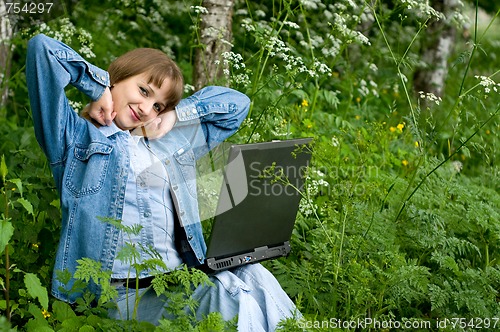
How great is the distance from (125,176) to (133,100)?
27 centimetres

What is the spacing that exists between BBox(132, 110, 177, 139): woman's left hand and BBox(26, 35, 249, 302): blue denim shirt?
0.03 metres

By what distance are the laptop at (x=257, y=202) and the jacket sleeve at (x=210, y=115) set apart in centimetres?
44

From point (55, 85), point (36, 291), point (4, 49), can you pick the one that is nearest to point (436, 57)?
point (4, 49)

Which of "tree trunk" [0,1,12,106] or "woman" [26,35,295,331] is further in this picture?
"tree trunk" [0,1,12,106]

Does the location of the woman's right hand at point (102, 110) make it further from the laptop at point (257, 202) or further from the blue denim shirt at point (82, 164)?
the laptop at point (257, 202)

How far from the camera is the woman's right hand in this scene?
2.82 metres

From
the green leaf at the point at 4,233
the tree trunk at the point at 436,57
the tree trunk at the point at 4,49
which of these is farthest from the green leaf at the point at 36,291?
the tree trunk at the point at 436,57

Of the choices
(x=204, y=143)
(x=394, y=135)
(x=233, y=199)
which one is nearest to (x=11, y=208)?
(x=204, y=143)

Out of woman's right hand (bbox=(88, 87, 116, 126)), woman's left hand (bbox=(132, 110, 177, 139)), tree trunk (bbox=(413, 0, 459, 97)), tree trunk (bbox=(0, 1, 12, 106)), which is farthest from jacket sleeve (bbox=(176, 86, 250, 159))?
tree trunk (bbox=(413, 0, 459, 97))

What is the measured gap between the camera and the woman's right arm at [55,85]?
2629 mm

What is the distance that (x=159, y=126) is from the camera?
3.05 metres

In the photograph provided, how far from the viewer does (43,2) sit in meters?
5.92

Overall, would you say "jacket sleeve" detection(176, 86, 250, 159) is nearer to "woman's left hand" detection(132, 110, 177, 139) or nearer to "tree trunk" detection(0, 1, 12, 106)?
"woman's left hand" detection(132, 110, 177, 139)

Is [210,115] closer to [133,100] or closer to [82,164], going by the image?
[133,100]
